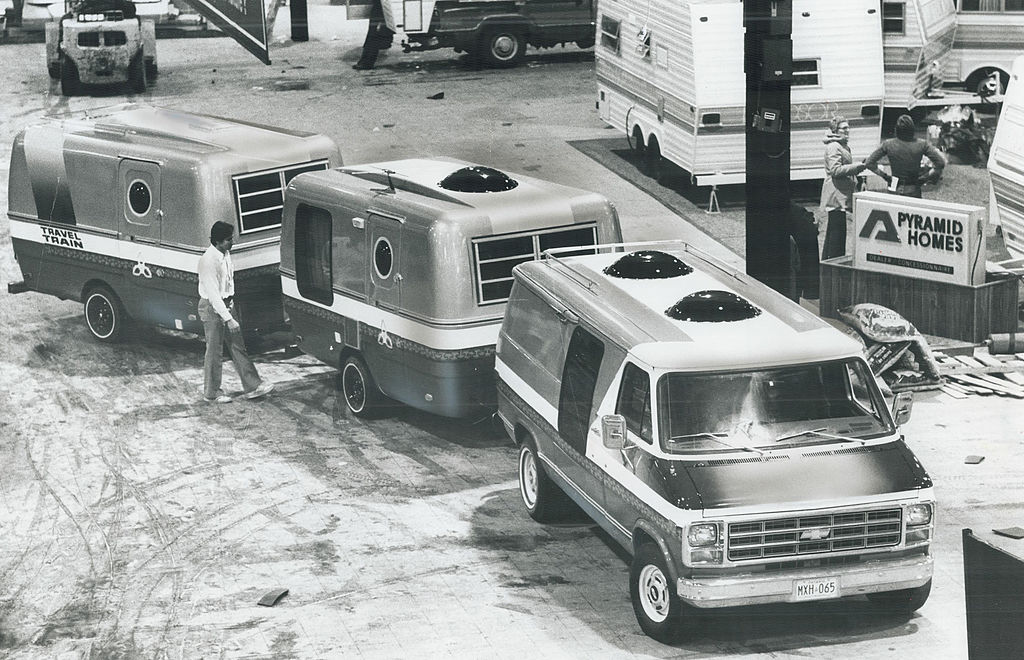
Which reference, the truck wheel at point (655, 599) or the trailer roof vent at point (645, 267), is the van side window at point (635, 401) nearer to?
the truck wheel at point (655, 599)

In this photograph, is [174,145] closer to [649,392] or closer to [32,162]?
[32,162]

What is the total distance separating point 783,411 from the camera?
30.2ft

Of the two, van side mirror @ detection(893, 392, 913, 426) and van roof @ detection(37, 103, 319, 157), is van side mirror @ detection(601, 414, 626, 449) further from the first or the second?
van roof @ detection(37, 103, 319, 157)

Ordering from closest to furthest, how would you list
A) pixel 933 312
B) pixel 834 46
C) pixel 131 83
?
pixel 933 312 → pixel 834 46 → pixel 131 83

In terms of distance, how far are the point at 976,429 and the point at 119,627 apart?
678cm

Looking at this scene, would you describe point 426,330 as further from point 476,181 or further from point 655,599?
point 655,599

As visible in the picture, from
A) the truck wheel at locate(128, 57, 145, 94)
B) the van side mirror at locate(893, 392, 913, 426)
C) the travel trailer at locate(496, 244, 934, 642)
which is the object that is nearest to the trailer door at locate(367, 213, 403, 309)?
the travel trailer at locate(496, 244, 934, 642)

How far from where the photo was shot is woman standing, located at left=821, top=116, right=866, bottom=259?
15.9 m

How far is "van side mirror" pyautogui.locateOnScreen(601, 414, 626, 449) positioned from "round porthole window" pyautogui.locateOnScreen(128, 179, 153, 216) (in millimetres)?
6917

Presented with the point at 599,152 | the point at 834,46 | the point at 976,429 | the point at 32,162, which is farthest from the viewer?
the point at 599,152

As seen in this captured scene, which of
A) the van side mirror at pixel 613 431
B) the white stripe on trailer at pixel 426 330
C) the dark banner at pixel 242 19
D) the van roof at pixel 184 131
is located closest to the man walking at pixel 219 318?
the white stripe on trailer at pixel 426 330

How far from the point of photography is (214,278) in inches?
530

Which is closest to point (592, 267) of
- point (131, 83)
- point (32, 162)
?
point (32, 162)

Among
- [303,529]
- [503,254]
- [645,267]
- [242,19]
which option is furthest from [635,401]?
[242,19]
